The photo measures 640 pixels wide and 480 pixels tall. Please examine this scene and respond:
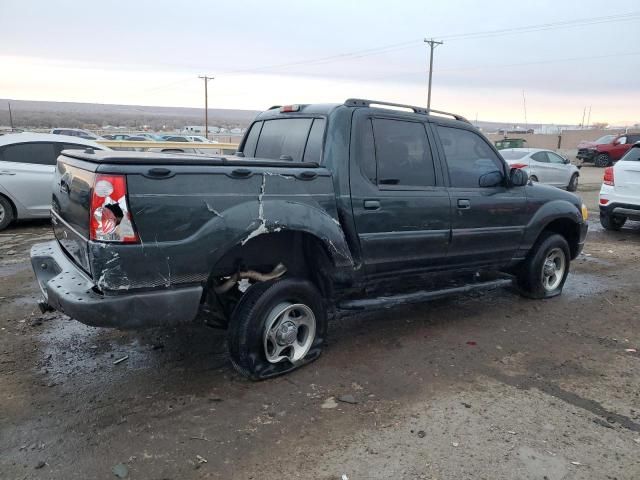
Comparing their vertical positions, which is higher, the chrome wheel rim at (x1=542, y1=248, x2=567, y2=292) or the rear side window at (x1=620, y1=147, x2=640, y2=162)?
the rear side window at (x1=620, y1=147, x2=640, y2=162)

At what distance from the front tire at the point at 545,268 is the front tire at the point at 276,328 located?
289 cm

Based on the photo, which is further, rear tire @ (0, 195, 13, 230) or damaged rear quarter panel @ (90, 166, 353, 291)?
rear tire @ (0, 195, 13, 230)

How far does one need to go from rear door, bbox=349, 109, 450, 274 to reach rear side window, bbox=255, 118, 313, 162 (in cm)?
49

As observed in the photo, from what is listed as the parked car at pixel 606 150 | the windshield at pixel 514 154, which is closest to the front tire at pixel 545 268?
the windshield at pixel 514 154

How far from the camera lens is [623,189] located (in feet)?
31.9

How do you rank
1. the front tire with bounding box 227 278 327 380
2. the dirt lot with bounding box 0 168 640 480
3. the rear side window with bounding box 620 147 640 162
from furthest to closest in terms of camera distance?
the rear side window with bounding box 620 147 640 162 < the front tire with bounding box 227 278 327 380 < the dirt lot with bounding box 0 168 640 480

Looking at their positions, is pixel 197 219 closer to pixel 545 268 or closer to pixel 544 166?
pixel 545 268

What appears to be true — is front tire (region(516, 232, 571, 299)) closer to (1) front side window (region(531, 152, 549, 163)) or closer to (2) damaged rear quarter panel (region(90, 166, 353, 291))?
(2) damaged rear quarter panel (region(90, 166, 353, 291))

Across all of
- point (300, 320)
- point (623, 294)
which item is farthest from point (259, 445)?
point (623, 294)

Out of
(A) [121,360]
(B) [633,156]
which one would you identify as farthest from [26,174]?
(B) [633,156]

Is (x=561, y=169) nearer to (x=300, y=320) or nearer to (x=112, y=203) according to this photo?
(x=300, y=320)

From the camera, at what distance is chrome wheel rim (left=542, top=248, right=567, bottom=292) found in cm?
595

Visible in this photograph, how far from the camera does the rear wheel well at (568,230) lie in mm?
6051

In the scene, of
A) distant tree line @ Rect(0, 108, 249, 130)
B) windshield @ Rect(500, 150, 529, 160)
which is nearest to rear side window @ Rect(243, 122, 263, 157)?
windshield @ Rect(500, 150, 529, 160)
